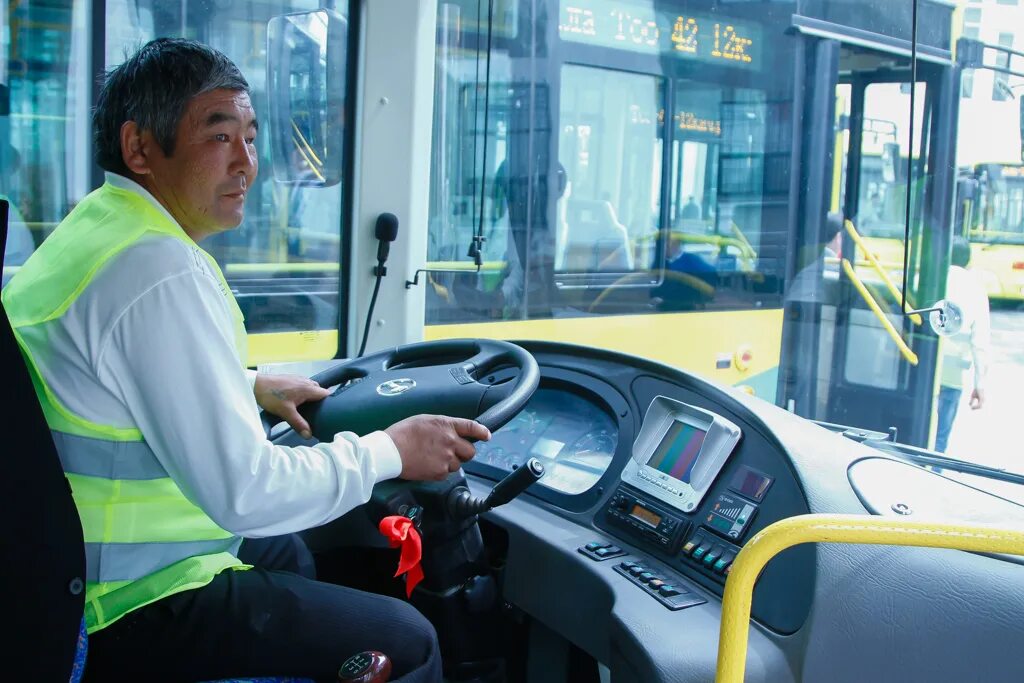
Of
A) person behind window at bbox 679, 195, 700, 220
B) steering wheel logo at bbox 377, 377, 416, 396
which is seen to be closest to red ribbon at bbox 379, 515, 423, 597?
steering wheel logo at bbox 377, 377, 416, 396

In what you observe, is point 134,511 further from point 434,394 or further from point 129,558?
point 434,394

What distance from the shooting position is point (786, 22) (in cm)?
505

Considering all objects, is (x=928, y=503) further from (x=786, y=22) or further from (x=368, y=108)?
(x=786, y=22)

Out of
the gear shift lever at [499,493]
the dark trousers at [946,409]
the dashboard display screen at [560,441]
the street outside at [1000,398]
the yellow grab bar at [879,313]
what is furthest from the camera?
the yellow grab bar at [879,313]

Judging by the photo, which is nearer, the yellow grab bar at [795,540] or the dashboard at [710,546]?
the yellow grab bar at [795,540]

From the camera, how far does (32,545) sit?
1.23 metres

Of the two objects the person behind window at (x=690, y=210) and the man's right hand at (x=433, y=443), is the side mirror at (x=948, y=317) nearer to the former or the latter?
the man's right hand at (x=433, y=443)

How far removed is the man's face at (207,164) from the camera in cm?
156

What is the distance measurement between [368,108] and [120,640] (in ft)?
6.63

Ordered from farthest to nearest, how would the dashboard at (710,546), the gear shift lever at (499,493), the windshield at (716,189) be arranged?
the windshield at (716,189)
the gear shift lever at (499,493)
the dashboard at (710,546)

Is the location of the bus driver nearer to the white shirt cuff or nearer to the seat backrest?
the white shirt cuff

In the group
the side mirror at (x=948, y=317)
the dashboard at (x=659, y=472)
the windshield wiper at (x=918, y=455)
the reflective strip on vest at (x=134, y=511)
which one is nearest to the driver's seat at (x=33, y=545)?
the reflective strip on vest at (x=134, y=511)

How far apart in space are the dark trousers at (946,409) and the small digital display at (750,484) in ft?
4.78

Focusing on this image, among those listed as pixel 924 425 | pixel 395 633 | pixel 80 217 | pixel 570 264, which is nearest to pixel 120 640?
pixel 395 633
